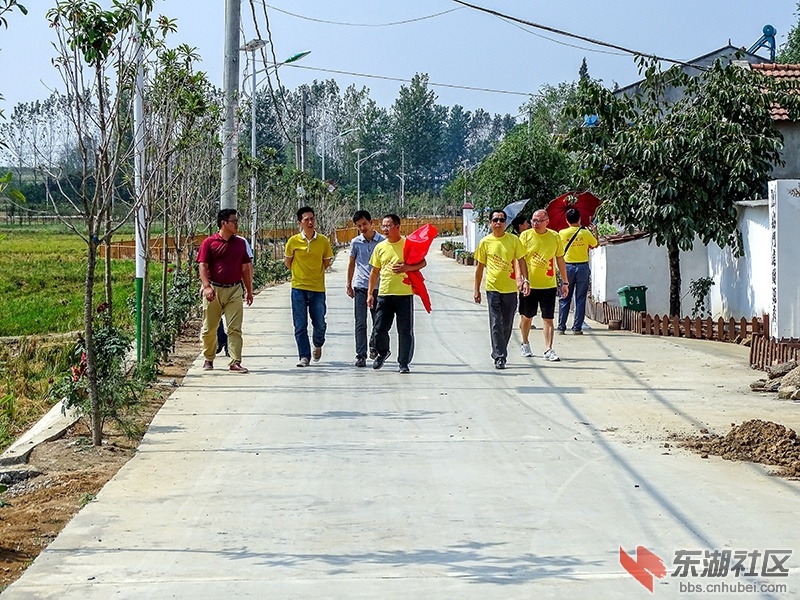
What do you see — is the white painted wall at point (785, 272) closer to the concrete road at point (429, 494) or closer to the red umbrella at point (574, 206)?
the concrete road at point (429, 494)

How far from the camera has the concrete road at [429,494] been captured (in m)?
5.86

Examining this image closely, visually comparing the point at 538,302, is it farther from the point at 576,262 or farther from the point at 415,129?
the point at 415,129

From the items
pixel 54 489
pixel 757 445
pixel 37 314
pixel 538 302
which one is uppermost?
pixel 538 302

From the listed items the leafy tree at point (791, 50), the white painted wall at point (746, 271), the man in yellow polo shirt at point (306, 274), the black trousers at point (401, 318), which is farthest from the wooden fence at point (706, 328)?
the leafy tree at point (791, 50)

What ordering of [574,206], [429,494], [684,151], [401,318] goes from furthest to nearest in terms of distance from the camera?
[574,206] → [684,151] → [401,318] → [429,494]

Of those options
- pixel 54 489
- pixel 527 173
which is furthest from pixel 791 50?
pixel 54 489

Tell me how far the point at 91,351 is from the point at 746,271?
1061 cm

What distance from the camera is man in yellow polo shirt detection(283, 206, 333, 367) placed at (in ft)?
44.4

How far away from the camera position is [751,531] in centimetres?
665

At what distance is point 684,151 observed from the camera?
17.1 metres

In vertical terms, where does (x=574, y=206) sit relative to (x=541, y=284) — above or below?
above

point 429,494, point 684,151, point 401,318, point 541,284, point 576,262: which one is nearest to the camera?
point 429,494

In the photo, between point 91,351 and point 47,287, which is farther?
point 47,287

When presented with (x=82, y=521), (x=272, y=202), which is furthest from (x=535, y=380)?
(x=272, y=202)
